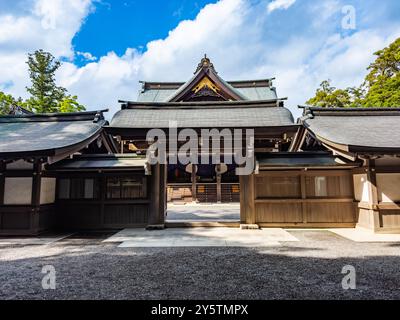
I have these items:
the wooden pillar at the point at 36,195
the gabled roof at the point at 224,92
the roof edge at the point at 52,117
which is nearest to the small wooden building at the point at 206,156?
the wooden pillar at the point at 36,195

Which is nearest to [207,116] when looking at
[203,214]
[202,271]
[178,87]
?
[203,214]

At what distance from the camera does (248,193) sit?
8.66 meters

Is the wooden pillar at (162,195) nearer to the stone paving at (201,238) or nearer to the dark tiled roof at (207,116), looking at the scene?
the stone paving at (201,238)

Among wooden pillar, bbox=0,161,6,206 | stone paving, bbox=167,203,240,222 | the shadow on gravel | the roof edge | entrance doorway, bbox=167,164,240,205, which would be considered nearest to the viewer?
the shadow on gravel

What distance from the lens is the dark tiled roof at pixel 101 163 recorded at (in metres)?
8.70

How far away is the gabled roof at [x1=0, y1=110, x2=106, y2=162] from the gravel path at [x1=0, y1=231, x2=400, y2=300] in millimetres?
2897

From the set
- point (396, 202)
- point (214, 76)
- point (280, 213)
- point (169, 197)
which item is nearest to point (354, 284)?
point (280, 213)

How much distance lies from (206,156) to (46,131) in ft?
22.0

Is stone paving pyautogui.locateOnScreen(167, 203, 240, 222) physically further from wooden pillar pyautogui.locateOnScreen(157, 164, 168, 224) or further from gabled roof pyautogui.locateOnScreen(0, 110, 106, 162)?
gabled roof pyautogui.locateOnScreen(0, 110, 106, 162)

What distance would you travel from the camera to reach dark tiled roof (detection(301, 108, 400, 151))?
24.6ft

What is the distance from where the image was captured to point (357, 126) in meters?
9.49

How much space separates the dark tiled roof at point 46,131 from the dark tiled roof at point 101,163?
91 centimetres

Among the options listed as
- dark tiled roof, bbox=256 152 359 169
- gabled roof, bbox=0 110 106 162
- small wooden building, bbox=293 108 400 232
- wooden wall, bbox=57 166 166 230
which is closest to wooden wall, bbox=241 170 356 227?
dark tiled roof, bbox=256 152 359 169

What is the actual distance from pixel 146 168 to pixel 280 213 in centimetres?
519
